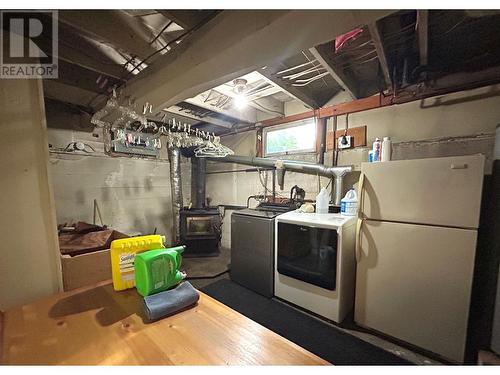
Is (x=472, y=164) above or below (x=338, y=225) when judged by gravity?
above

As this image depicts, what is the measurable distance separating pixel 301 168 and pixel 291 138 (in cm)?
58

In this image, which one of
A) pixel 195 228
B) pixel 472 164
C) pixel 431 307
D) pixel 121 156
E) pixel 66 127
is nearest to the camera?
pixel 472 164

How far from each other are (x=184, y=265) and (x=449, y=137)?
3401mm

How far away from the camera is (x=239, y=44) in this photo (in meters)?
0.90

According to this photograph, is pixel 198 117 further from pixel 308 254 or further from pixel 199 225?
pixel 308 254

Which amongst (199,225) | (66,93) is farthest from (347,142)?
(66,93)

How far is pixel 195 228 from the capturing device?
3.24 meters

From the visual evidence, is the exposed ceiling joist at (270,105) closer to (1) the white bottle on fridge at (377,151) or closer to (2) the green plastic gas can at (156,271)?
(1) the white bottle on fridge at (377,151)

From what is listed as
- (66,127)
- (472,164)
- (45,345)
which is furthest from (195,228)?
(472,164)

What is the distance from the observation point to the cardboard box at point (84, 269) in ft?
4.03

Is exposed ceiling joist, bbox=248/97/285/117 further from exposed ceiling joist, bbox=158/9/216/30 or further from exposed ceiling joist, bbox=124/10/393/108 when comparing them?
Result: exposed ceiling joist, bbox=158/9/216/30

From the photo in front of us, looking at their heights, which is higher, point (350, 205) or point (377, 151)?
point (377, 151)

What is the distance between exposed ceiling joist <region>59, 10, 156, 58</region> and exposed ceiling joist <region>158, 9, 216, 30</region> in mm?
325
